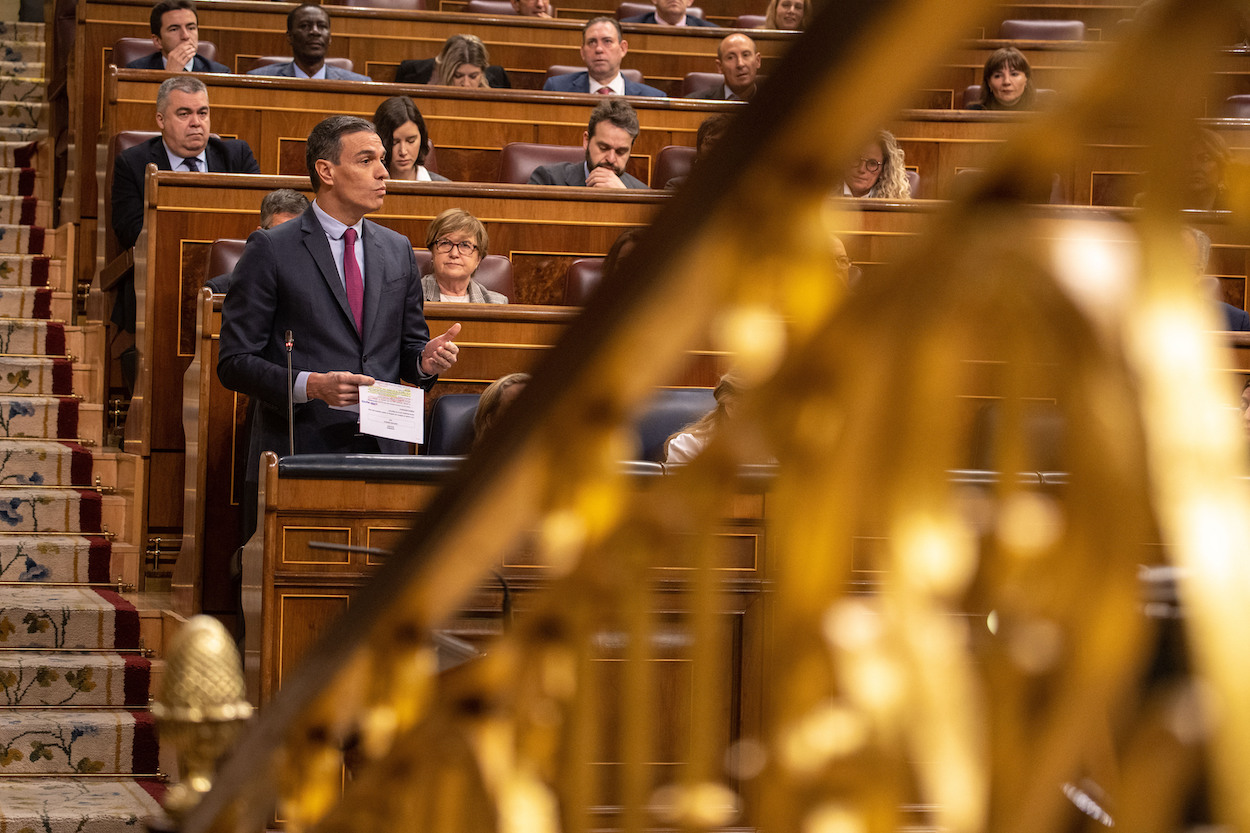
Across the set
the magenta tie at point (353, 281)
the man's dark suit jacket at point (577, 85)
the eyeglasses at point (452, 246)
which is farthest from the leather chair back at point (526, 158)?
the magenta tie at point (353, 281)

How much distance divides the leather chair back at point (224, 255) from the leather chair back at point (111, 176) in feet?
2.40

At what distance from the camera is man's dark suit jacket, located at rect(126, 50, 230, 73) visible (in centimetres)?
411

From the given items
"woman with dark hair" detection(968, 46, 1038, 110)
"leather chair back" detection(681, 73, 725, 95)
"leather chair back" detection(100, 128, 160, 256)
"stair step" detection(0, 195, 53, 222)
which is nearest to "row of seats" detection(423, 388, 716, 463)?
"leather chair back" detection(100, 128, 160, 256)

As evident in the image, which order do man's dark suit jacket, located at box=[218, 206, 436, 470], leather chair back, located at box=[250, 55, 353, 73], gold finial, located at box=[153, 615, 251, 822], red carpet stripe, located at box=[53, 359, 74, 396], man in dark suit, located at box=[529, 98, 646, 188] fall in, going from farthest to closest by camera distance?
leather chair back, located at box=[250, 55, 353, 73]
man in dark suit, located at box=[529, 98, 646, 188]
red carpet stripe, located at box=[53, 359, 74, 396]
man's dark suit jacket, located at box=[218, 206, 436, 470]
gold finial, located at box=[153, 615, 251, 822]

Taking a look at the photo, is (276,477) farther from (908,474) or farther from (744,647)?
(908,474)

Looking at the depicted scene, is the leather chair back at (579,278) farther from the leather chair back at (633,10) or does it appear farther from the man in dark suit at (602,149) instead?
the leather chair back at (633,10)

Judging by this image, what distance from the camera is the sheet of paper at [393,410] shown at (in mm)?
2229

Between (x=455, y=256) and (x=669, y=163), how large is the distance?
43.3 inches

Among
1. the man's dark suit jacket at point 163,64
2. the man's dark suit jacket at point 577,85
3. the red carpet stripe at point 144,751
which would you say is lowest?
the red carpet stripe at point 144,751

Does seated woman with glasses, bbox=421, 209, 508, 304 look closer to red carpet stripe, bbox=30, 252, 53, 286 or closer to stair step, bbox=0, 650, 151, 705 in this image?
stair step, bbox=0, 650, 151, 705

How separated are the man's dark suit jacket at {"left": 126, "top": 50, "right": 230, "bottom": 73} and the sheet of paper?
2.25m

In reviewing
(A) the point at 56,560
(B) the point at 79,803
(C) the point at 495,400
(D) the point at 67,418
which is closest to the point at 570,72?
(D) the point at 67,418

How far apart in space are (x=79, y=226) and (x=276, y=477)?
7.33 ft

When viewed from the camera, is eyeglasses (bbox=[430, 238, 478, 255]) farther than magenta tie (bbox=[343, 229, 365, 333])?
Yes
